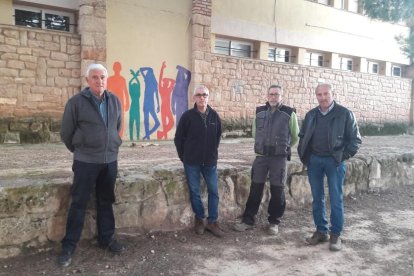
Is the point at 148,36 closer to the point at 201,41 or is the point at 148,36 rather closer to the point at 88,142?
the point at 201,41

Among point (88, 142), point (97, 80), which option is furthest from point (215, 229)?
point (97, 80)

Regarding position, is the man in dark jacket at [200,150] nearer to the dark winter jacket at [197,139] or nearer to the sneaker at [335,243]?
the dark winter jacket at [197,139]

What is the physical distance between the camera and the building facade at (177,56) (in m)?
8.09

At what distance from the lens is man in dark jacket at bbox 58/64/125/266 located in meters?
3.31

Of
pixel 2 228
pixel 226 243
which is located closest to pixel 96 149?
pixel 2 228

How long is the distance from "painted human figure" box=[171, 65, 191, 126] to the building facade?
27 millimetres

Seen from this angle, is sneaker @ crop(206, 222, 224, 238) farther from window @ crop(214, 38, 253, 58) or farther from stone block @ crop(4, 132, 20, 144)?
window @ crop(214, 38, 253, 58)

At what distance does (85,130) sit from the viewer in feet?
10.9

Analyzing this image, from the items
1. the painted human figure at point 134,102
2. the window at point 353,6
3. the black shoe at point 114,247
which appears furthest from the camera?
the window at point 353,6

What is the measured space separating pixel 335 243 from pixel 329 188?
589 mm

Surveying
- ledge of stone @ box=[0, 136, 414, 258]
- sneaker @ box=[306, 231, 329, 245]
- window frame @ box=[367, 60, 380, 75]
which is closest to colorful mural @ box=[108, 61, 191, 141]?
ledge of stone @ box=[0, 136, 414, 258]

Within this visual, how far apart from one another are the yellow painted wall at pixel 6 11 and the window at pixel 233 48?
5537 mm

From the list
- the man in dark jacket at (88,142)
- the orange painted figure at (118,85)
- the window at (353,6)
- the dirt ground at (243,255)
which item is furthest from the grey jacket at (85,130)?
the window at (353,6)

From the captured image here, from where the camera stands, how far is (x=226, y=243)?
4113 millimetres
